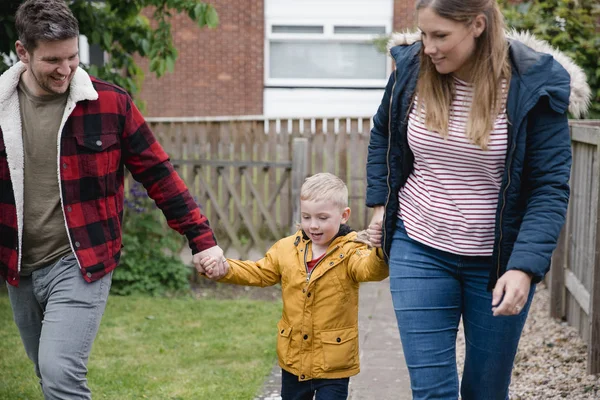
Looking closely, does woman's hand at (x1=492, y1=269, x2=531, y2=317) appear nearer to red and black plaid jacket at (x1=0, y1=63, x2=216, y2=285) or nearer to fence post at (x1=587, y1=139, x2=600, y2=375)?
red and black plaid jacket at (x1=0, y1=63, x2=216, y2=285)

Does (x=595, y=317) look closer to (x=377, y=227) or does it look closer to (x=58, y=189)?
(x=377, y=227)

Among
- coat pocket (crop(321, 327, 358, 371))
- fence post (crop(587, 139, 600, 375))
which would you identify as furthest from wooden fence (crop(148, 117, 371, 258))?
coat pocket (crop(321, 327, 358, 371))

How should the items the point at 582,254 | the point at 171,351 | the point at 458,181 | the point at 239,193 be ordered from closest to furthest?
1. the point at 458,181
2. the point at 582,254
3. the point at 171,351
4. the point at 239,193

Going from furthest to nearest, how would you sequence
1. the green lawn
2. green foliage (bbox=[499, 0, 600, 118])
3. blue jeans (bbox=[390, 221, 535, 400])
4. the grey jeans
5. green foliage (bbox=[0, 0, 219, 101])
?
green foliage (bbox=[499, 0, 600, 118]) → green foliage (bbox=[0, 0, 219, 101]) → the green lawn → the grey jeans → blue jeans (bbox=[390, 221, 535, 400])

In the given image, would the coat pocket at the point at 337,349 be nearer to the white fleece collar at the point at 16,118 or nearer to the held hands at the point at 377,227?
the held hands at the point at 377,227

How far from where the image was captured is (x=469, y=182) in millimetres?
2920

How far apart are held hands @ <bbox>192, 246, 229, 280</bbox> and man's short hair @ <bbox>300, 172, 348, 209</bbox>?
458 millimetres

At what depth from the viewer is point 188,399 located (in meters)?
4.87

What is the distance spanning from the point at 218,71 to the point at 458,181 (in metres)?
13.3

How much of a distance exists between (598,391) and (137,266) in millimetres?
4510

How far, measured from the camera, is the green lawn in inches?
200

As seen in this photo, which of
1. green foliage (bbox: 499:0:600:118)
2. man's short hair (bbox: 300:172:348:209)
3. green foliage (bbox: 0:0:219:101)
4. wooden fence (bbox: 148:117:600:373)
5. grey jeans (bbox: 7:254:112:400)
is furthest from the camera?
green foliage (bbox: 499:0:600:118)

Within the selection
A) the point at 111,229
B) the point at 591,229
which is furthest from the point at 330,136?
the point at 111,229

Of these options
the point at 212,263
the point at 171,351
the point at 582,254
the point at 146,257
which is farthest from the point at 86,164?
the point at 146,257
